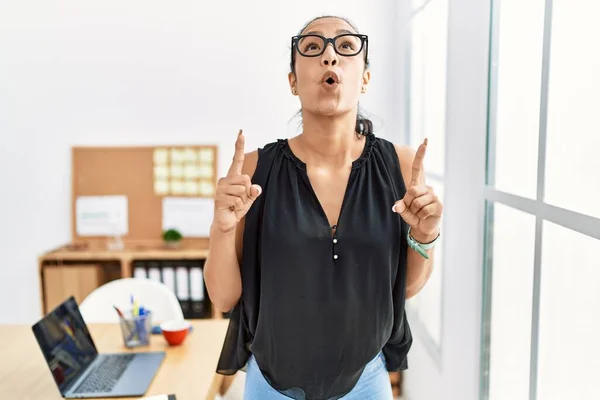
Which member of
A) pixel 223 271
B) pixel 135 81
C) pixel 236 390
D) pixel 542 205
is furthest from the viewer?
pixel 135 81

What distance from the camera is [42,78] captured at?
3551 millimetres

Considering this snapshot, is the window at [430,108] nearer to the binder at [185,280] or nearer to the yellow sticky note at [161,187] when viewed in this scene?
the binder at [185,280]

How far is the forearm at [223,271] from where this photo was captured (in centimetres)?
115

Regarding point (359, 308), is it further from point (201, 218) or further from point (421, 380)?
point (201, 218)

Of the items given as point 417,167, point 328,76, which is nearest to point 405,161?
point 417,167

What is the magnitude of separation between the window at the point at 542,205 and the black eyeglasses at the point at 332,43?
423mm

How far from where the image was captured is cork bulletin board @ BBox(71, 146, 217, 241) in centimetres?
357

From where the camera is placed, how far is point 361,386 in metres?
1.20

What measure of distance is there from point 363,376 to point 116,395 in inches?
28.4

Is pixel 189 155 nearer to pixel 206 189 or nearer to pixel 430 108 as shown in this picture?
pixel 206 189

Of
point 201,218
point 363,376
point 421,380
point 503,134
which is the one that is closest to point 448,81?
point 503,134

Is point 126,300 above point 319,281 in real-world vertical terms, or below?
below

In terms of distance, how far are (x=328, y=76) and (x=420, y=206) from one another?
1.05 feet

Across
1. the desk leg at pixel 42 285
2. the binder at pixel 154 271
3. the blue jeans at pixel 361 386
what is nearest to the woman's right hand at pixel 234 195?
the blue jeans at pixel 361 386
